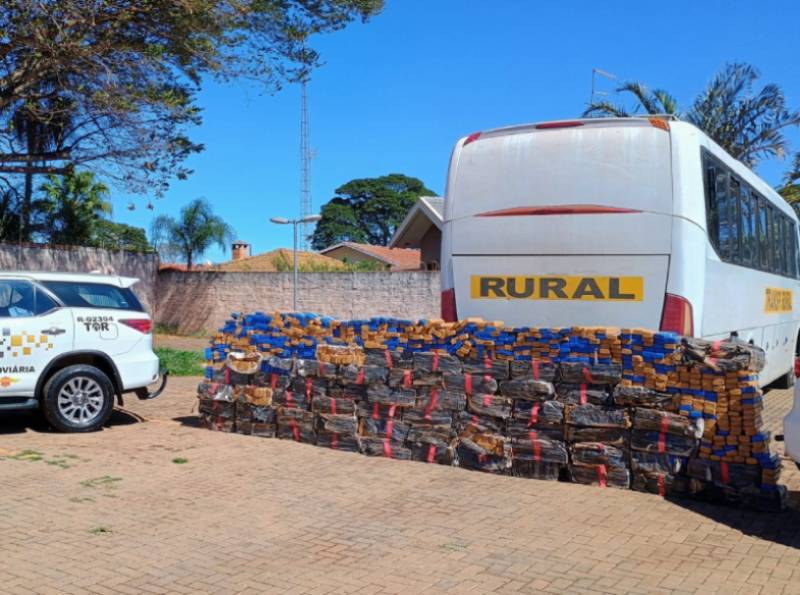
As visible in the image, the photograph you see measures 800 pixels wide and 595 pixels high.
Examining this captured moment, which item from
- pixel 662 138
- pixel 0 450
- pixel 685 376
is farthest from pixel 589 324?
pixel 0 450

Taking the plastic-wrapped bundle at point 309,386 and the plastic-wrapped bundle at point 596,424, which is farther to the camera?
the plastic-wrapped bundle at point 309,386

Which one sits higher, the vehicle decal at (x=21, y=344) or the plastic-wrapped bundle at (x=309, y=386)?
the vehicle decal at (x=21, y=344)

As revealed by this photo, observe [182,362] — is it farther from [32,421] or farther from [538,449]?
[538,449]

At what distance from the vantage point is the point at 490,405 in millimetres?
7719

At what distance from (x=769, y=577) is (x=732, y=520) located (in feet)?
4.16

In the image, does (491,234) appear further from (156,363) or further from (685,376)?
(156,363)

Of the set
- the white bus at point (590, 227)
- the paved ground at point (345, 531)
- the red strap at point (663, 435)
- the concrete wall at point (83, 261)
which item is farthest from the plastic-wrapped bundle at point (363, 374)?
the concrete wall at point (83, 261)

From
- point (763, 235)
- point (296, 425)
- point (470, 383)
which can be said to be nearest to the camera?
point (470, 383)

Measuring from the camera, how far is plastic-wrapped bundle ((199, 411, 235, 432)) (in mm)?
9492

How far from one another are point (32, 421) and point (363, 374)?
4705 mm

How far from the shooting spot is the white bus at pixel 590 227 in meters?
7.71

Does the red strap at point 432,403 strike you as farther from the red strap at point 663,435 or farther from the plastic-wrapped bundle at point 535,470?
the red strap at point 663,435

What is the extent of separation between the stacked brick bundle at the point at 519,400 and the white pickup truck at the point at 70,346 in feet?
3.92

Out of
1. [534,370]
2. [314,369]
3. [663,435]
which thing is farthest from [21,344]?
[663,435]
